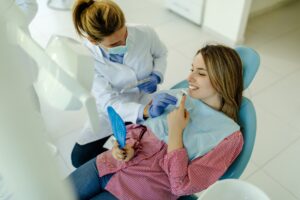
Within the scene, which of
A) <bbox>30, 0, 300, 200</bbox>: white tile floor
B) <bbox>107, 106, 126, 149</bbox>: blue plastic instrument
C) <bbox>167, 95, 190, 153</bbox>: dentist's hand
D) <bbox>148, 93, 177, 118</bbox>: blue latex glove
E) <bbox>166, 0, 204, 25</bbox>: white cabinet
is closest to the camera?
<bbox>107, 106, 126, 149</bbox>: blue plastic instrument

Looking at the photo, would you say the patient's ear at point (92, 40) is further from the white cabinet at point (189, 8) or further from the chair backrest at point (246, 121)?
the white cabinet at point (189, 8)

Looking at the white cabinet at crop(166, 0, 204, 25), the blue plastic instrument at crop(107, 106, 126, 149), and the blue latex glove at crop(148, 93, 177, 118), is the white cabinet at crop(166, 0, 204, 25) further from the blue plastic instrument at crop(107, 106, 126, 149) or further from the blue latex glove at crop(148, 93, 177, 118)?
the blue plastic instrument at crop(107, 106, 126, 149)

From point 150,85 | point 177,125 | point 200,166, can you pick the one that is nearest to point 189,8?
point 150,85

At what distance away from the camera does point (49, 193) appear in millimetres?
252

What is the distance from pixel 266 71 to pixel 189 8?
945mm

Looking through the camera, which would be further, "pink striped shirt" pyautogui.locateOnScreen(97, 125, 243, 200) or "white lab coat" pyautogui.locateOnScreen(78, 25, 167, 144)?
"white lab coat" pyautogui.locateOnScreen(78, 25, 167, 144)

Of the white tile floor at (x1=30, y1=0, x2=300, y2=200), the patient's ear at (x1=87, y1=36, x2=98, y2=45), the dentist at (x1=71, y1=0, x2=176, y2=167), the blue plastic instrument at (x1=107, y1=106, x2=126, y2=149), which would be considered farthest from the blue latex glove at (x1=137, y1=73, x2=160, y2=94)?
the white tile floor at (x1=30, y1=0, x2=300, y2=200)

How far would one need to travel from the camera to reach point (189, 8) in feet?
9.93

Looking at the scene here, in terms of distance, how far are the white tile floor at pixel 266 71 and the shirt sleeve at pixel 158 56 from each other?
2.19 feet

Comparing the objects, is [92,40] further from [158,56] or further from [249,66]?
[249,66]

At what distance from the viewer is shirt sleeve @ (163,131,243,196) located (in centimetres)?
110

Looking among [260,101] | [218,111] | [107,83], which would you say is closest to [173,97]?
[218,111]

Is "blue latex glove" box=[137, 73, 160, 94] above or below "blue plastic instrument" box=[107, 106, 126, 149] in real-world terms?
below

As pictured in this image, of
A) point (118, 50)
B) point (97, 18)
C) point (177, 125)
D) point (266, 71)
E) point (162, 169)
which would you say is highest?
point (97, 18)
